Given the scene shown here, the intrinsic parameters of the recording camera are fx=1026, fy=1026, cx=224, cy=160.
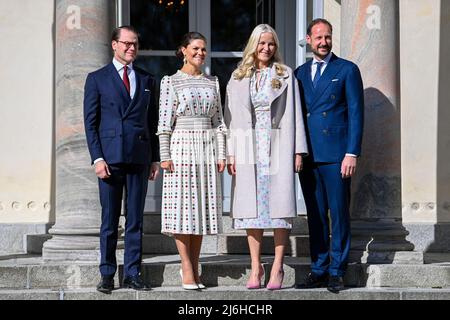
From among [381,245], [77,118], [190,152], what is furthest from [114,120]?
[381,245]

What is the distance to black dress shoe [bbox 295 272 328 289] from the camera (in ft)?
26.1

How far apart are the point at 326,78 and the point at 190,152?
1198mm

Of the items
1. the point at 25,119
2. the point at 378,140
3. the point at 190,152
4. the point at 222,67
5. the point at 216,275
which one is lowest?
the point at 216,275

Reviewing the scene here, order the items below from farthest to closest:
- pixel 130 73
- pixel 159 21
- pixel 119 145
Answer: pixel 159 21
pixel 130 73
pixel 119 145

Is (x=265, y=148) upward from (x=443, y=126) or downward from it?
downward

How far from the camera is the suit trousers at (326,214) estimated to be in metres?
7.88

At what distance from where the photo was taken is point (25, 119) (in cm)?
1044

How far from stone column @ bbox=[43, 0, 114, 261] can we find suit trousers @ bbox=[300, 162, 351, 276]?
6.22 feet

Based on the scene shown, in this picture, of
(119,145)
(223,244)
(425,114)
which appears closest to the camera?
(119,145)

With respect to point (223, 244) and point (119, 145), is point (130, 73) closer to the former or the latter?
point (119, 145)

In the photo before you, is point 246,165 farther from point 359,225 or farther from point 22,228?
point 22,228

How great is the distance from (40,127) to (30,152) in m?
0.27

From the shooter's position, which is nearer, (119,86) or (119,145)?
(119,145)

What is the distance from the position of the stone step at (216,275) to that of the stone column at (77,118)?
475 mm
